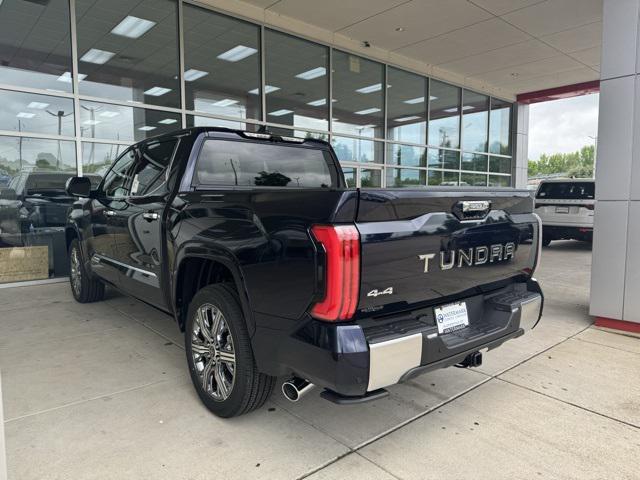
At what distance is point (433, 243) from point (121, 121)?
7.28m

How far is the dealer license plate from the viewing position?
2.36m

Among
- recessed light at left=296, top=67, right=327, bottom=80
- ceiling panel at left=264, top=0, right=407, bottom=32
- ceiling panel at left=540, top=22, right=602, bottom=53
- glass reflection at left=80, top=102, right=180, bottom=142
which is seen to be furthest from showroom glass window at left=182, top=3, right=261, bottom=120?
ceiling panel at left=540, top=22, right=602, bottom=53

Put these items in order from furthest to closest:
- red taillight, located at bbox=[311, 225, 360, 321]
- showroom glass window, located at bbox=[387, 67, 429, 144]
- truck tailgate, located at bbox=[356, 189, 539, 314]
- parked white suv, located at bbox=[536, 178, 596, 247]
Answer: showroom glass window, located at bbox=[387, 67, 429, 144]
parked white suv, located at bbox=[536, 178, 596, 247]
truck tailgate, located at bbox=[356, 189, 539, 314]
red taillight, located at bbox=[311, 225, 360, 321]

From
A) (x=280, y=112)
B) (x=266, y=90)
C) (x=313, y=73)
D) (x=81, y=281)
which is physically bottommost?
(x=81, y=281)

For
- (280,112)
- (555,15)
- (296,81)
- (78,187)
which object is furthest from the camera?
(296,81)

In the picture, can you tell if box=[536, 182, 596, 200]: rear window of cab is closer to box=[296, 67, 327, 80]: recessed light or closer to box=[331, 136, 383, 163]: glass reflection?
box=[331, 136, 383, 163]: glass reflection

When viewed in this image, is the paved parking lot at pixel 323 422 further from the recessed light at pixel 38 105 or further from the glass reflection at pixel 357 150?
the glass reflection at pixel 357 150

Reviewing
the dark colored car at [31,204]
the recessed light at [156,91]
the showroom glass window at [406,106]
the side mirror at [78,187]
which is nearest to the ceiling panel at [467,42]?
the showroom glass window at [406,106]

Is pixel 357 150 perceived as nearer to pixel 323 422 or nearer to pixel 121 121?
pixel 121 121

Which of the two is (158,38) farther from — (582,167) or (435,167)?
(582,167)

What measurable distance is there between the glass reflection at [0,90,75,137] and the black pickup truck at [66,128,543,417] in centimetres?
468

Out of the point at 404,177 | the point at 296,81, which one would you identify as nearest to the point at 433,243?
the point at 296,81

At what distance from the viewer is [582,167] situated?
87188mm

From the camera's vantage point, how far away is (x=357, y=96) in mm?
11703
